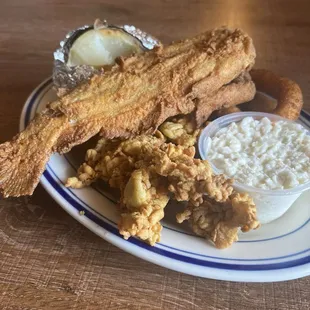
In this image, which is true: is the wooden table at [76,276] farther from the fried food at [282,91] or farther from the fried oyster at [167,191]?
the fried food at [282,91]

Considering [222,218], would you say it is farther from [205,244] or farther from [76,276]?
[76,276]

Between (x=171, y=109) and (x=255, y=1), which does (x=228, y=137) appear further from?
(x=255, y=1)

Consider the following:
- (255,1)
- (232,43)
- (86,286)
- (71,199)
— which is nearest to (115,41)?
(232,43)

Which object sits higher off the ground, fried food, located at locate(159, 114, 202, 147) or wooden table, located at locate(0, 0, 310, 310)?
fried food, located at locate(159, 114, 202, 147)

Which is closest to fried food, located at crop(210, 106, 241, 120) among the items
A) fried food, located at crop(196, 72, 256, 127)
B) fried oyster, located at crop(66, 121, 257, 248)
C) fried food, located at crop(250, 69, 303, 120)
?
fried food, located at crop(196, 72, 256, 127)

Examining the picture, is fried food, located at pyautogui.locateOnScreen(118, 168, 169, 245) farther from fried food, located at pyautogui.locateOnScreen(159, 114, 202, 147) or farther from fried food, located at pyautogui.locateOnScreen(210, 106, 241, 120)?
fried food, located at pyautogui.locateOnScreen(210, 106, 241, 120)

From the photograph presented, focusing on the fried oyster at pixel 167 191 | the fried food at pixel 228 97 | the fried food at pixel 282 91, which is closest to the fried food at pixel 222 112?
the fried food at pixel 228 97
